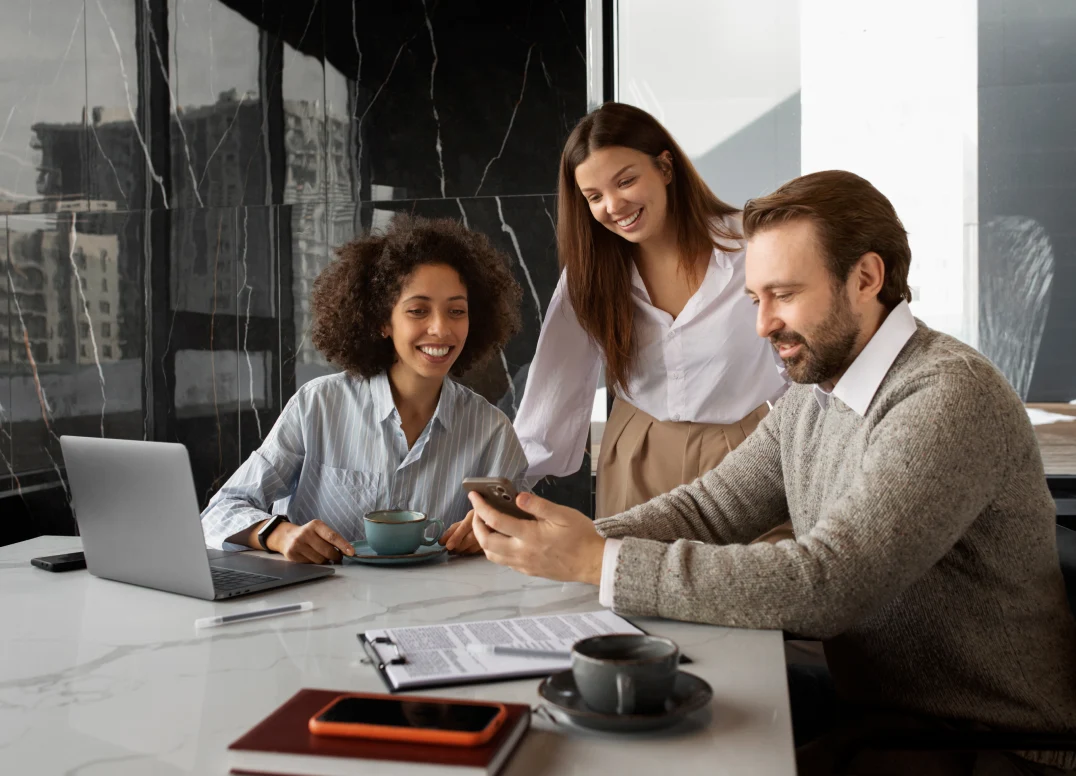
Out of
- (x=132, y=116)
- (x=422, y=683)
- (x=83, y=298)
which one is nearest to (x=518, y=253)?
(x=132, y=116)

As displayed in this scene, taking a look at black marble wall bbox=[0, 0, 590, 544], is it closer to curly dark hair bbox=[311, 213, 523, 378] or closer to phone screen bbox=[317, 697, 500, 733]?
curly dark hair bbox=[311, 213, 523, 378]

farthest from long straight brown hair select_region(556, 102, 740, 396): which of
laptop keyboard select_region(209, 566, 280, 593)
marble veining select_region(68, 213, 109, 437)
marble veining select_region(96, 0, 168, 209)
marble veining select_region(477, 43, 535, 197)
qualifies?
marble veining select_region(68, 213, 109, 437)

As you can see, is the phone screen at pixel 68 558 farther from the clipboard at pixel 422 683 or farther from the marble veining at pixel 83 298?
the marble veining at pixel 83 298

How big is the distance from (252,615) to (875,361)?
2.96ft

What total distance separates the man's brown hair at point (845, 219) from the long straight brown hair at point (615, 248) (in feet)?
2.87

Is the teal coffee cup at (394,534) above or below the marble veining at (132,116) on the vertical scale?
below

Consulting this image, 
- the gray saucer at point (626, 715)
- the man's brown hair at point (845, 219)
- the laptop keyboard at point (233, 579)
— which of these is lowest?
the laptop keyboard at point (233, 579)

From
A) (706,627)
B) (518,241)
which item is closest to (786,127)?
(518,241)

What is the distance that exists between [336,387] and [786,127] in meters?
1.78

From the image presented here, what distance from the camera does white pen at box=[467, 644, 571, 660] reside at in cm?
111

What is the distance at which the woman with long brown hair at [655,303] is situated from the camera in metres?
2.25

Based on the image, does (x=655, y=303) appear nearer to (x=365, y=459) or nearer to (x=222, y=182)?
(x=365, y=459)

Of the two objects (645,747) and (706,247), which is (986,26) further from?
(645,747)

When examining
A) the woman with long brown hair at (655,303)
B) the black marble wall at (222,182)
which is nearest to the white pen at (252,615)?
the woman with long brown hair at (655,303)
